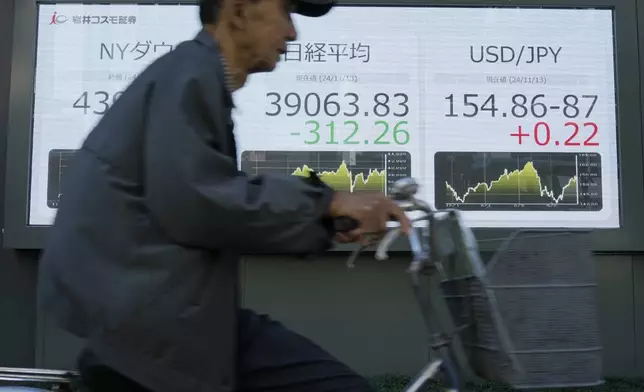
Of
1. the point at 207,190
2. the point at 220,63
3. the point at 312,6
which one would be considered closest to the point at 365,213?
the point at 207,190

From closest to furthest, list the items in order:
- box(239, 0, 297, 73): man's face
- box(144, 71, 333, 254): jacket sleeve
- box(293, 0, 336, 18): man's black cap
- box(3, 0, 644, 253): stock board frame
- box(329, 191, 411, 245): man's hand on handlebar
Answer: box(144, 71, 333, 254): jacket sleeve, box(329, 191, 411, 245): man's hand on handlebar, box(239, 0, 297, 73): man's face, box(293, 0, 336, 18): man's black cap, box(3, 0, 644, 253): stock board frame

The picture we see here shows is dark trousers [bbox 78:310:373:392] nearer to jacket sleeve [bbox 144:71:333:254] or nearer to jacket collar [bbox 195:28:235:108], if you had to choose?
jacket sleeve [bbox 144:71:333:254]

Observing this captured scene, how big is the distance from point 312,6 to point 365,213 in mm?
616

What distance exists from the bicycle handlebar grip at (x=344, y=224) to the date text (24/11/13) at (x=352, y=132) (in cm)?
401

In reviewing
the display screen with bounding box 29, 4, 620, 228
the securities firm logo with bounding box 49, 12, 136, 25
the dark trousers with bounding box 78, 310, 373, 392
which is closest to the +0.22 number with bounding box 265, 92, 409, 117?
the display screen with bounding box 29, 4, 620, 228

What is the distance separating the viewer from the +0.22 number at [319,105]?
5598 millimetres

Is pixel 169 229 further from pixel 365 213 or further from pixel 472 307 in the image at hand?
pixel 472 307

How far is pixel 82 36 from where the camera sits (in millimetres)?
5629

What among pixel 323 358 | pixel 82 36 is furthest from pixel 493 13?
pixel 323 358

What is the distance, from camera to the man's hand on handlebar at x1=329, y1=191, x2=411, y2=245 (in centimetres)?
158

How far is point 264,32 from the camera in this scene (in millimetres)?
1707

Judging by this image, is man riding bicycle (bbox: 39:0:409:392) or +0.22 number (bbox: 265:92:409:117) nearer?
man riding bicycle (bbox: 39:0:409:392)

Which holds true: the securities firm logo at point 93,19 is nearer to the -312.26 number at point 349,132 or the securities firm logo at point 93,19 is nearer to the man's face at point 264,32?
the -312.26 number at point 349,132

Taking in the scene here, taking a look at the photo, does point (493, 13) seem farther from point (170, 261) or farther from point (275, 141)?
point (170, 261)
